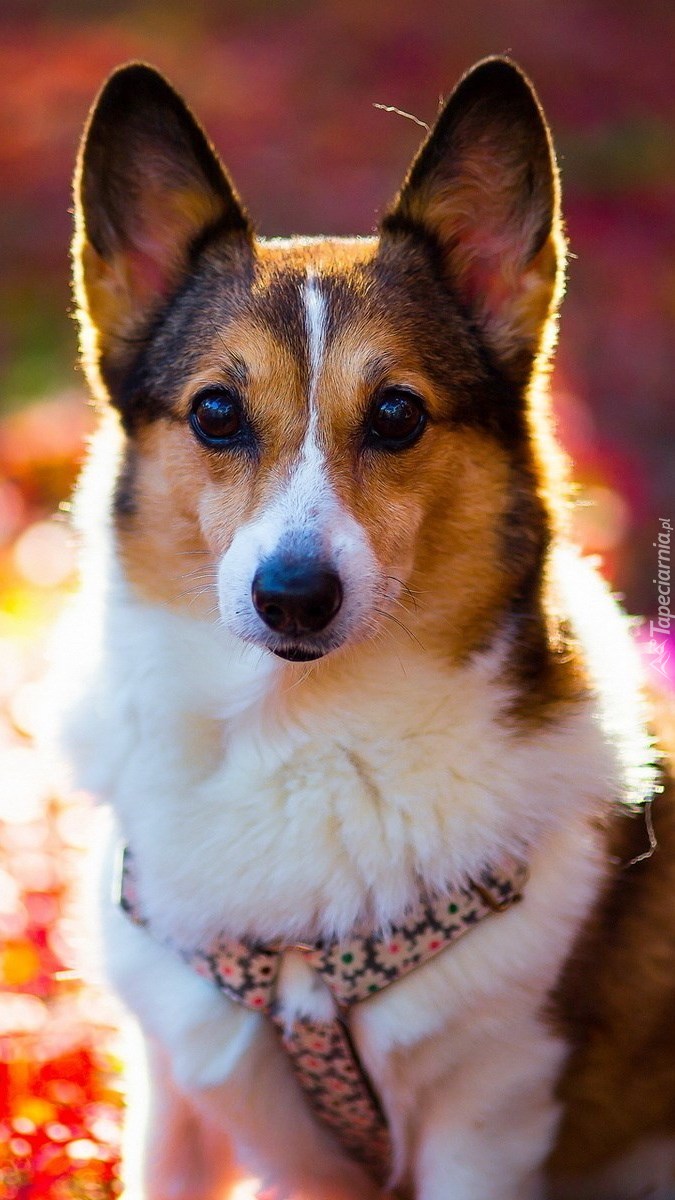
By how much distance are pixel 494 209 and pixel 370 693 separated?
110cm

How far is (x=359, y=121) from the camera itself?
37.3ft

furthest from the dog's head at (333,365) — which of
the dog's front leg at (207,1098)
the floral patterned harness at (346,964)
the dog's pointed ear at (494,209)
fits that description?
the dog's front leg at (207,1098)

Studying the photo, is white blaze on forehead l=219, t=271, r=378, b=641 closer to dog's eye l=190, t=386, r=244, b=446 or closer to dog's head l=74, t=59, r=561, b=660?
dog's head l=74, t=59, r=561, b=660

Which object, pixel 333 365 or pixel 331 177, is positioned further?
pixel 331 177

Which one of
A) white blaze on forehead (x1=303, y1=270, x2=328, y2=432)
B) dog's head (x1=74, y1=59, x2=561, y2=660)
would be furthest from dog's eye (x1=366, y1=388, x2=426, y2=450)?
white blaze on forehead (x1=303, y1=270, x2=328, y2=432)

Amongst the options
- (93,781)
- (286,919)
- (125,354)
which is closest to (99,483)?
(125,354)

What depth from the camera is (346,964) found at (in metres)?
2.50

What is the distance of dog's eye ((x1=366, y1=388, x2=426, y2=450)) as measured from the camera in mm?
2648

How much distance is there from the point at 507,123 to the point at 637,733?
1339 mm

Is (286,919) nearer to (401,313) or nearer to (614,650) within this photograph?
(614,650)

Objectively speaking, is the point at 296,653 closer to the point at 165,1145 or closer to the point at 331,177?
the point at 165,1145

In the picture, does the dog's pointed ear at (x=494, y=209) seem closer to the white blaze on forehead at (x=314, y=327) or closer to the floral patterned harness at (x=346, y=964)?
the white blaze on forehead at (x=314, y=327)

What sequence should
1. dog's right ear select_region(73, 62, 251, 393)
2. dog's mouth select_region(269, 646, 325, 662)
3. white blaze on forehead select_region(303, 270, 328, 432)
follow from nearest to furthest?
dog's mouth select_region(269, 646, 325, 662) < white blaze on forehead select_region(303, 270, 328, 432) < dog's right ear select_region(73, 62, 251, 393)

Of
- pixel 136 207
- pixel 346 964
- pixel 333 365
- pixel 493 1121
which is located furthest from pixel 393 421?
pixel 493 1121
